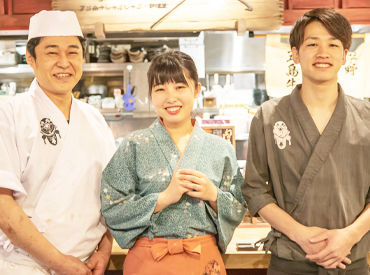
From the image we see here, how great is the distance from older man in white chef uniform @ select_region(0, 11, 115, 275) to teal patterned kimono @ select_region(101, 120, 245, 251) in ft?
0.62

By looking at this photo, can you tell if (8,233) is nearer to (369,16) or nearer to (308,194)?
(308,194)

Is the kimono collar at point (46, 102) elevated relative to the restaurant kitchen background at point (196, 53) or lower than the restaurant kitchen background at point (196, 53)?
lower

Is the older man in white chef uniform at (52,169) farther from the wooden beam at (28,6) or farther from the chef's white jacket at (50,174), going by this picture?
the wooden beam at (28,6)

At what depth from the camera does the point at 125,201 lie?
6.68 ft

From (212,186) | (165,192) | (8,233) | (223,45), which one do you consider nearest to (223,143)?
(212,186)

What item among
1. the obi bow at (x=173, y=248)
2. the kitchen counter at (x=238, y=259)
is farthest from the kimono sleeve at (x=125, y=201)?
the kitchen counter at (x=238, y=259)

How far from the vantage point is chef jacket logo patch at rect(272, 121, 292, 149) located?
2064 mm

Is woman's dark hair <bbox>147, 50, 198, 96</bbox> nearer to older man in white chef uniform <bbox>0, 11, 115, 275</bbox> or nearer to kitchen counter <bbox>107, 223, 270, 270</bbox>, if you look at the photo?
older man in white chef uniform <bbox>0, 11, 115, 275</bbox>

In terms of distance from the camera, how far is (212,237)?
6.84 feet

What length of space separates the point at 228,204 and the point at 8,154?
116 centimetres

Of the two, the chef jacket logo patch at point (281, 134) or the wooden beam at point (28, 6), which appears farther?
the wooden beam at point (28, 6)

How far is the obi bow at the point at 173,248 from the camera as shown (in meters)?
1.96

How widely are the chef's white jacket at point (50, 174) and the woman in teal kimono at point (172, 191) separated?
0.55 ft

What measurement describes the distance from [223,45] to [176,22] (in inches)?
111
